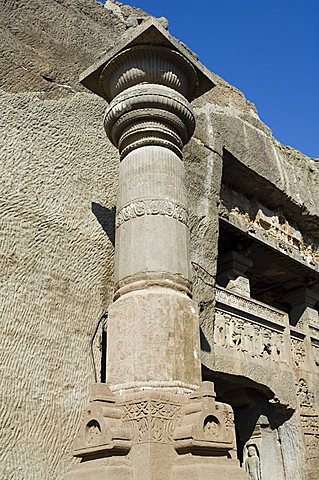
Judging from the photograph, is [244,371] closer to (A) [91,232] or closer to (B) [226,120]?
(A) [91,232]

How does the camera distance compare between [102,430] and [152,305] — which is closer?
[102,430]

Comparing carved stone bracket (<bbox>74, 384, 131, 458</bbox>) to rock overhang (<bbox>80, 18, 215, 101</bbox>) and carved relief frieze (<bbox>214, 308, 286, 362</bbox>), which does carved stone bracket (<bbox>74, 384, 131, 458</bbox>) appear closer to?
rock overhang (<bbox>80, 18, 215, 101</bbox>)

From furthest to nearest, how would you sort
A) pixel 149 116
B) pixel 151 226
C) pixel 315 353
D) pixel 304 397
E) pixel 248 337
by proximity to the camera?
1. pixel 315 353
2. pixel 304 397
3. pixel 248 337
4. pixel 149 116
5. pixel 151 226

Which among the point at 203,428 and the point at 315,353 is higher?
the point at 315,353

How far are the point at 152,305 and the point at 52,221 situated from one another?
1.94 meters

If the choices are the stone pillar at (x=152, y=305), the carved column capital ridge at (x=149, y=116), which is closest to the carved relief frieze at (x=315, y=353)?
the stone pillar at (x=152, y=305)

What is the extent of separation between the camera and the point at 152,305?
3576mm

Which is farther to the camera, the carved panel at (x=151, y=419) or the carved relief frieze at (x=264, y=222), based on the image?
the carved relief frieze at (x=264, y=222)

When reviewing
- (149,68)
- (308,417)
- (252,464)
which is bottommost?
(252,464)

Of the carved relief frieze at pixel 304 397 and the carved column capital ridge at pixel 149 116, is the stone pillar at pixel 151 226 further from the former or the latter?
the carved relief frieze at pixel 304 397

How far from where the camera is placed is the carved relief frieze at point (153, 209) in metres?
3.94

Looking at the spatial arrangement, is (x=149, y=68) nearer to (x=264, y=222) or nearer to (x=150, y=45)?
(x=150, y=45)

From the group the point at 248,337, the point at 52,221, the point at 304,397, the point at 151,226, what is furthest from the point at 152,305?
the point at 304,397

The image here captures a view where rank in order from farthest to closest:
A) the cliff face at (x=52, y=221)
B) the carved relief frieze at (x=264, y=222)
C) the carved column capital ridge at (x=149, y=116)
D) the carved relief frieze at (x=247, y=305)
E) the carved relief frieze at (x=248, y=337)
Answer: the carved relief frieze at (x=264, y=222) → the carved relief frieze at (x=247, y=305) → the carved relief frieze at (x=248, y=337) → the cliff face at (x=52, y=221) → the carved column capital ridge at (x=149, y=116)
